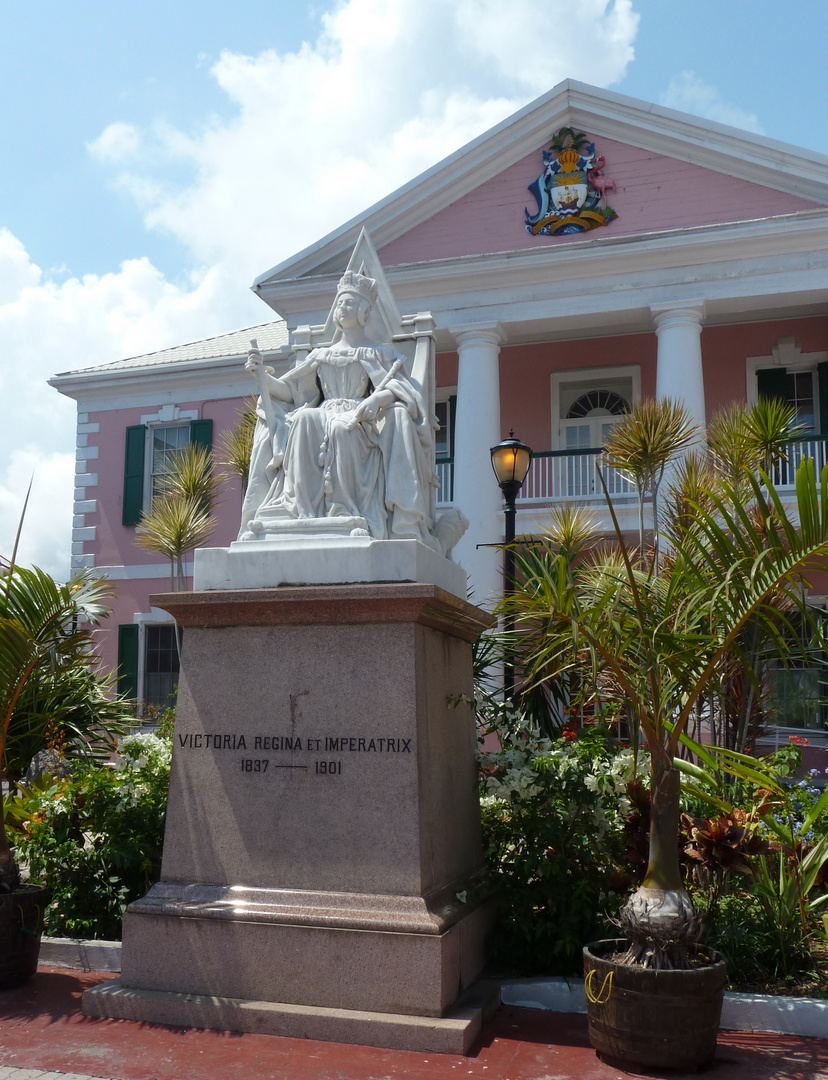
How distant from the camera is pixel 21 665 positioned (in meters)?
5.33

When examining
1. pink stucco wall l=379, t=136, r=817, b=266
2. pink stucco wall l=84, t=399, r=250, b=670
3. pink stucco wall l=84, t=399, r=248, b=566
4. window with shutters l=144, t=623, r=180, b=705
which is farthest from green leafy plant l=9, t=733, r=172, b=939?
pink stucco wall l=84, t=399, r=248, b=566

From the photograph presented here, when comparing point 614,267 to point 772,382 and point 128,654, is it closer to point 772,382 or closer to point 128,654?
point 772,382

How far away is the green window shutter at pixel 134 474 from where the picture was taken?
18.6m

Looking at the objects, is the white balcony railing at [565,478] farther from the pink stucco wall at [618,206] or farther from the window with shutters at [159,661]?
the window with shutters at [159,661]

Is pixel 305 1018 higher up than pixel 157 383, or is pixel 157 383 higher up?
pixel 157 383

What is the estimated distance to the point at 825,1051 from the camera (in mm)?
4242

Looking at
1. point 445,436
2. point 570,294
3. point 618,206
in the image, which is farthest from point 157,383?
point 618,206

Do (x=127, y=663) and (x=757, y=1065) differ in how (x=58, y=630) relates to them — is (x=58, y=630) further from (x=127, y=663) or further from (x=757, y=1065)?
(x=127, y=663)

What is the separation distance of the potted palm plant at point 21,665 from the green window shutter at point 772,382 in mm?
13483

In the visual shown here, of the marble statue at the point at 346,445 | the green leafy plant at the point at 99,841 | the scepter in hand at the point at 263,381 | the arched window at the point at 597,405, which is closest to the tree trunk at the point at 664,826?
the marble statue at the point at 346,445

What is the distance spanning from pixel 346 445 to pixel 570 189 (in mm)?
12223

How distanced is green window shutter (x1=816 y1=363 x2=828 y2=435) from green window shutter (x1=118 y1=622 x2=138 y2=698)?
12134 millimetres

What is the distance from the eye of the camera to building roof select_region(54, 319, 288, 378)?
61.8 ft

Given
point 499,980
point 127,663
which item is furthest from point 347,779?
point 127,663
